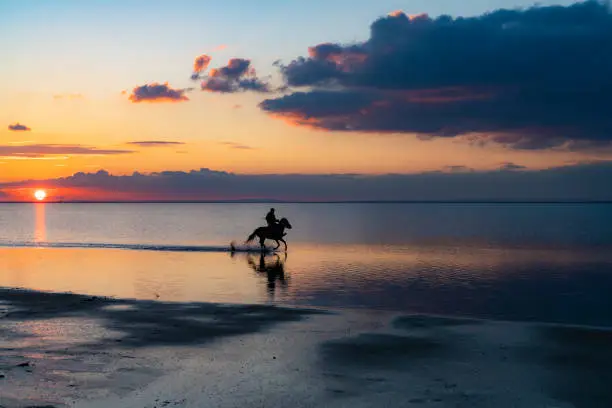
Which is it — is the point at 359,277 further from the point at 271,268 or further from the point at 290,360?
the point at 290,360

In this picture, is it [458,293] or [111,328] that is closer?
[111,328]

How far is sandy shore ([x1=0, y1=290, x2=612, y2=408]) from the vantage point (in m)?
10.5

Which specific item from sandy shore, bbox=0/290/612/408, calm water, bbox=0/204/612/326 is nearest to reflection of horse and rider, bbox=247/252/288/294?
calm water, bbox=0/204/612/326

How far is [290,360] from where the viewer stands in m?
13.1

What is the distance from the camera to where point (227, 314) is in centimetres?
1884

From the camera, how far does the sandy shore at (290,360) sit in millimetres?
10483

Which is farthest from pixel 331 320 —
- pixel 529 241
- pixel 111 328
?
pixel 529 241

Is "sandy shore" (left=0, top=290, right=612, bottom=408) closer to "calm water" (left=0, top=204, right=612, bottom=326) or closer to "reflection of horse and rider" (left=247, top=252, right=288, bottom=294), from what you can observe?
"calm water" (left=0, top=204, right=612, bottom=326)

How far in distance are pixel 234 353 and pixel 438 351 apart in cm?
515

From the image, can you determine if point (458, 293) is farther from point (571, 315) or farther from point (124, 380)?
point (124, 380)

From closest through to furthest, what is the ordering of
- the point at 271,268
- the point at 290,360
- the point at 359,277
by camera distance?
the point at 290,360
the point at 359,277
the point at 271,268

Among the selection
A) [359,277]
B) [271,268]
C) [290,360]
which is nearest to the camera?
[290,360]

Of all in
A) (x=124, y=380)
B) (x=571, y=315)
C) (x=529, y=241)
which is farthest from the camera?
(x=529, y=241)

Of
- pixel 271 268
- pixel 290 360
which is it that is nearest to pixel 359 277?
pixel 271 268
